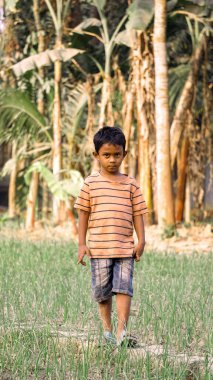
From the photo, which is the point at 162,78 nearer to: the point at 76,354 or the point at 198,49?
the point at 198,49

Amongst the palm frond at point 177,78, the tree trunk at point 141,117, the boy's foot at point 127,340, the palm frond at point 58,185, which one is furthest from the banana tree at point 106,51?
the boy's foot at point 127,340

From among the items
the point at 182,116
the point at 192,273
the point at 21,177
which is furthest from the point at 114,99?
the point at 192,273

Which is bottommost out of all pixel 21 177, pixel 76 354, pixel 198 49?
pixel 76 354

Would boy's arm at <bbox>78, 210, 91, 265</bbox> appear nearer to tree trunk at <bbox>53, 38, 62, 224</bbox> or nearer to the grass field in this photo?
the grass field

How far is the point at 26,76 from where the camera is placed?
18.8 m

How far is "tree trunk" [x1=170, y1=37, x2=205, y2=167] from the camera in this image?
17859mm

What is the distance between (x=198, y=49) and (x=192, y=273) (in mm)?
9643

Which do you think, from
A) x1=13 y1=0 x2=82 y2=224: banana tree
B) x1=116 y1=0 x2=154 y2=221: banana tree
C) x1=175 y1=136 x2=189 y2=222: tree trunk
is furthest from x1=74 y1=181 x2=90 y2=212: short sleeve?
x1=175 y1=136 x2=189 y2=222: tree trunk

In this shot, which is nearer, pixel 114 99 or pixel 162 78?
pixel 162 78

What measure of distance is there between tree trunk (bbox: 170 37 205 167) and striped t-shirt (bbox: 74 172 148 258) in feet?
40.4

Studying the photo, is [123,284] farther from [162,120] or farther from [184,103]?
[184,103]

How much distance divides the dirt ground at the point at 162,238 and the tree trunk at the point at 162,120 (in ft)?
1.33

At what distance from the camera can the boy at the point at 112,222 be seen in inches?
210

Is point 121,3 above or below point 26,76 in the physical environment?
above
